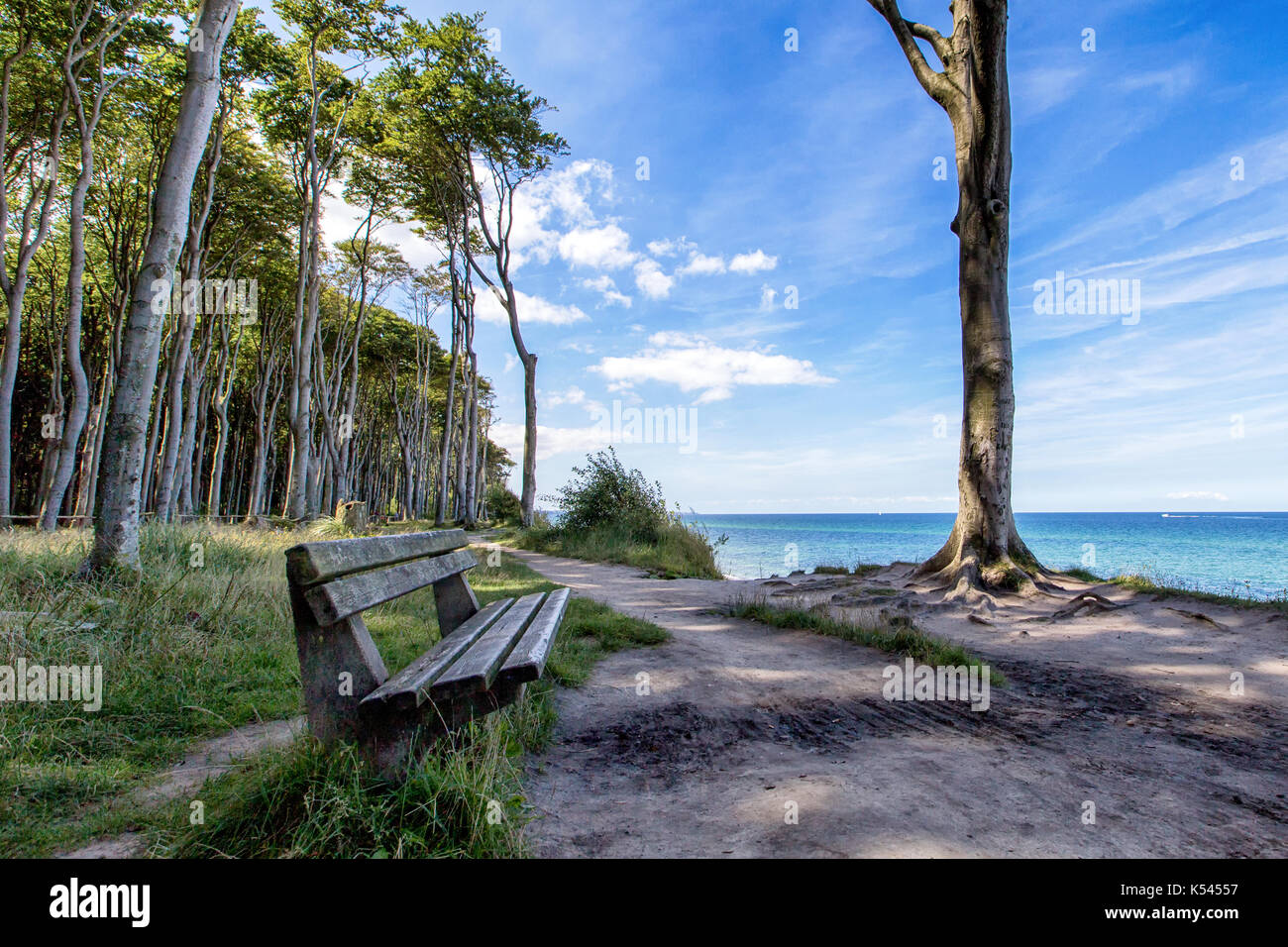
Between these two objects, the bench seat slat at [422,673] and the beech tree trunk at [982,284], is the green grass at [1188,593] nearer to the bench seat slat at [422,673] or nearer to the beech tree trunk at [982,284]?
the beech tree trunk at [982,284]

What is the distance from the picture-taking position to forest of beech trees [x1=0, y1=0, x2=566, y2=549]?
39.2ft

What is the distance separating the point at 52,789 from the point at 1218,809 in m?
4.65

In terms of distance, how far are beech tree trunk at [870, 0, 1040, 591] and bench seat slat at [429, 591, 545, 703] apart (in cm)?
680

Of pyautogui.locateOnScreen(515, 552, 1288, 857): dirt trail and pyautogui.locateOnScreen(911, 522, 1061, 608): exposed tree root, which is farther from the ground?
pyautogui.locateOnScreen(911, 522, 1061, 608): exposed tree root

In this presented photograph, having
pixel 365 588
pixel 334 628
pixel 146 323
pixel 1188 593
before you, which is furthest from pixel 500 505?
pixel 334 628

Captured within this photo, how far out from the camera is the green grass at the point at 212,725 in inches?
79.3

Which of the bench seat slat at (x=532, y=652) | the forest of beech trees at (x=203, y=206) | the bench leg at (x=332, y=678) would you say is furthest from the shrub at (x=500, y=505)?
the bench leg at (x=332, y=678)

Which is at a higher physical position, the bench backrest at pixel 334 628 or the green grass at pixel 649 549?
the bench backrest at pixel 334 628

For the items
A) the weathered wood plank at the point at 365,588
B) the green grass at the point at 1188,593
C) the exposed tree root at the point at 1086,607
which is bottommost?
the exposed tree root at the point at 1086,607

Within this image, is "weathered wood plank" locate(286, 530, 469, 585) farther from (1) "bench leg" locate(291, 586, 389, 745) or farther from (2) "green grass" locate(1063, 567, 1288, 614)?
(2) "green grass" locate(1063, 567, 1288, 614)

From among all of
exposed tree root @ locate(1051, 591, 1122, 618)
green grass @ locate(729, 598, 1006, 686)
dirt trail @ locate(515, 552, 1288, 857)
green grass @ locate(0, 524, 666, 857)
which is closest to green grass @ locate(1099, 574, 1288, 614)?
dirt trail @ locate(515, 552, 1288, 857)

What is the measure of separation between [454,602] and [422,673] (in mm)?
1881

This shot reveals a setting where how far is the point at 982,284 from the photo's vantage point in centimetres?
863

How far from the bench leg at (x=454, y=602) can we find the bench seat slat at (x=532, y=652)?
64 centimetres
